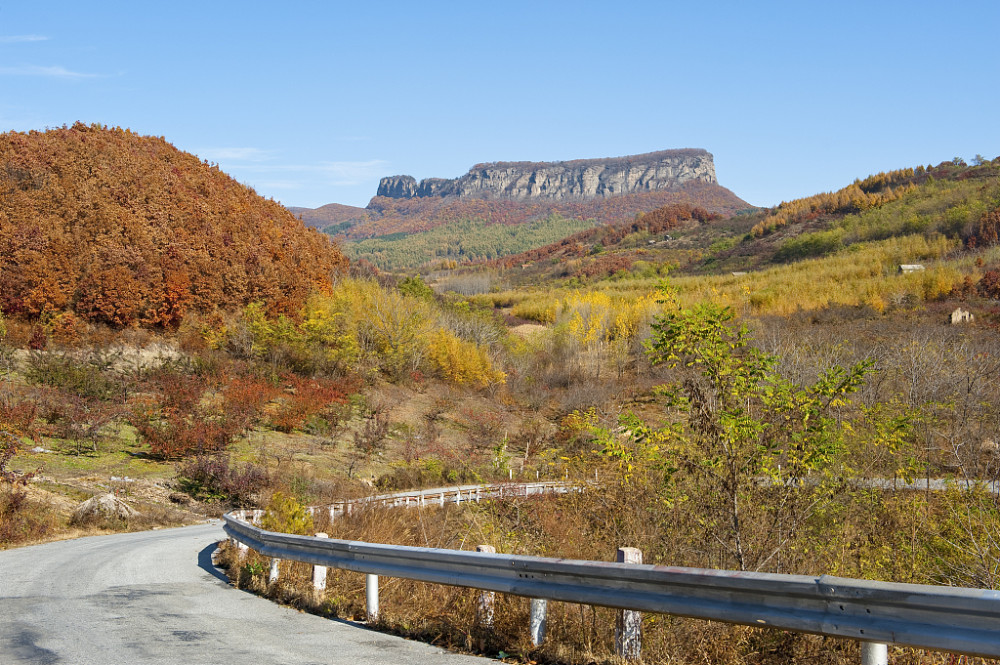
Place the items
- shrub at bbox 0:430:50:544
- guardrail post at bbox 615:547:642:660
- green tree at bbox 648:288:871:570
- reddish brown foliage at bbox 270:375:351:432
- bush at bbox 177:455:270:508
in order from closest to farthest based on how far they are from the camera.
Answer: guardrail post at bbox 615:547:642:660 → green tree at bbox 648:288:871:570 → shrub at bbox 0:430:50:544 → bush at bbox 177:455:270:508 → reddish brown foliage at bbox 270:375:351:432

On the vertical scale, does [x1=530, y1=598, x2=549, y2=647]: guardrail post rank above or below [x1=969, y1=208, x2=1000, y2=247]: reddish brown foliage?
below

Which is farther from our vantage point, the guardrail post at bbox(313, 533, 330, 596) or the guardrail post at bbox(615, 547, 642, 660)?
the guardrail post at bbox(313, 533, 330, 596)

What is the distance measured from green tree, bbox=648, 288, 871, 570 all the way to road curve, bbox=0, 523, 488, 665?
3.05 metres

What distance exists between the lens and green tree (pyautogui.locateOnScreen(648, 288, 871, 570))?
23.4 feet

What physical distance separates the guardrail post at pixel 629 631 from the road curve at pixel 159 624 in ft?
3.25

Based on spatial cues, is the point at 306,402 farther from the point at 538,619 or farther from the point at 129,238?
the point at 538,619

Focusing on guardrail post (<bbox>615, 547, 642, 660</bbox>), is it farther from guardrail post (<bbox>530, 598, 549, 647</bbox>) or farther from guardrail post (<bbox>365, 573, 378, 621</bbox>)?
guardrail post (<bbox>365, 573, 378, 621</bbox>)

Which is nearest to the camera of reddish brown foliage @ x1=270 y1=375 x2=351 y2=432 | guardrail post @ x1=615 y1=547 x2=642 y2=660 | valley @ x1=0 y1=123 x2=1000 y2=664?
guardrail post @ x1=615 y1=547 x2=642 y2=660

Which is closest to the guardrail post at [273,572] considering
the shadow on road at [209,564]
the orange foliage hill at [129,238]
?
the shadow on road at [209,564]

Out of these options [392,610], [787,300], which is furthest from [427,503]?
[787,300]

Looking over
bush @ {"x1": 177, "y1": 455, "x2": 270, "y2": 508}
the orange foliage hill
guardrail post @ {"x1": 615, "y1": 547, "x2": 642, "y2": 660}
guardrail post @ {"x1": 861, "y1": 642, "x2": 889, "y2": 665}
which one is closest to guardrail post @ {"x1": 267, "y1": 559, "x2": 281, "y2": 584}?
guardrail post @ {"x1": 615, "y1": 547, "x2": 642, "y2": 660}

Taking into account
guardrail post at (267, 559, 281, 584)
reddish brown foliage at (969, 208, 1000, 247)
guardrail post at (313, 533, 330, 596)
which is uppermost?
reddish brown foliage at (969, 208, 1000, 247)

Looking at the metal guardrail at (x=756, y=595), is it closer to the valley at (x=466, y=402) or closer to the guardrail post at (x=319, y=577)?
the valley at (x=466, y=402)

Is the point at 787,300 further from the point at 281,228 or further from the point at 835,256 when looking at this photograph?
the point at 281,228
